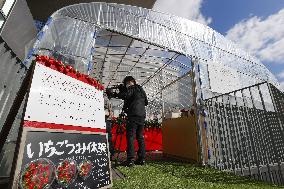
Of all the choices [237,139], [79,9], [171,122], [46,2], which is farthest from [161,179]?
[46,2]

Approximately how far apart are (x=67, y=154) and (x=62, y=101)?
0.56 metres

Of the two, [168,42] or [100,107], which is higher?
[168,42]

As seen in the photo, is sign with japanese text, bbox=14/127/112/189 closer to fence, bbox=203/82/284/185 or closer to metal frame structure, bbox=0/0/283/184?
metal frame structure, bbox=0/0/283/184

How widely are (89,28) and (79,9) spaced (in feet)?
2.87

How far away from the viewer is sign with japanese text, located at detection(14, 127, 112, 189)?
176 cm

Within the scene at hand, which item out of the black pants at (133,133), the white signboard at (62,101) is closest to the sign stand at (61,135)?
the white signboard at (62,101)

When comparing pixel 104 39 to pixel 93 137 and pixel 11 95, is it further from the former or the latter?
pixel 93 137

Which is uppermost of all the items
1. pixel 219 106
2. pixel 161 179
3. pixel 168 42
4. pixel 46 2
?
pixel 46 2

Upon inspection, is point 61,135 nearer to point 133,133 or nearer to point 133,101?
point 133,133

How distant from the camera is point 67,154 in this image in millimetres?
2084

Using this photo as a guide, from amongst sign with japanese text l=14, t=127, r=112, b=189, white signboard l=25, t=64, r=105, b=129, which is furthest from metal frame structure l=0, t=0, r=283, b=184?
sign with japanese text l=14, t=127, r=112, b=189

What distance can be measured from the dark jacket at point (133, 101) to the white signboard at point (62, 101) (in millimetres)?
1854

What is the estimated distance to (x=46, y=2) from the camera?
18438mm

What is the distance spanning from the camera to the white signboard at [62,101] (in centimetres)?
201
